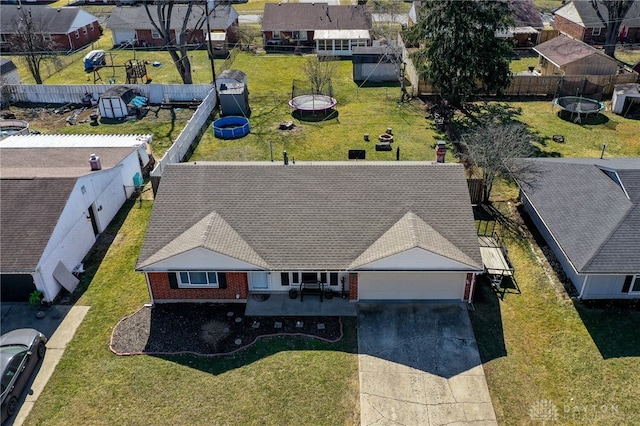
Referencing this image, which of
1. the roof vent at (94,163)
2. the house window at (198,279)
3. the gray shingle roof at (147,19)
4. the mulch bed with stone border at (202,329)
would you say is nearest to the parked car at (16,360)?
the mulch bed with stone border at (202,329)

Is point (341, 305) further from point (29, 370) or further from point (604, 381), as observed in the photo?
point (29, 370)

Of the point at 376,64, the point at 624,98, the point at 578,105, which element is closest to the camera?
the point at 624,98

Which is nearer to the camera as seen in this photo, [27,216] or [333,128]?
[27,216]

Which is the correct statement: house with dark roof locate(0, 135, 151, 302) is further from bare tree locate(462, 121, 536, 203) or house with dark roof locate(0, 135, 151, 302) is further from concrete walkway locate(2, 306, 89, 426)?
bare tree locate(462, 121, 536, 203)

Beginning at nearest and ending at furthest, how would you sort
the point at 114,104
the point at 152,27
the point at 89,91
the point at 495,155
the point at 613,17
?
the point at 495,155 → the point at 114,104 → the point at 89,91 → the point at 613,17 → the point at 152,27

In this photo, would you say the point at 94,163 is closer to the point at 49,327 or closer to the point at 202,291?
the point at 49,327

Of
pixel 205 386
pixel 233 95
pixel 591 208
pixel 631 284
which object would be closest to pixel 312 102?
pixel 233 95

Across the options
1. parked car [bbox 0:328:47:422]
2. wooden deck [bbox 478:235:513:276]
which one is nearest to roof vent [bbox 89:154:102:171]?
parked car [bbox 0:328:47:422]

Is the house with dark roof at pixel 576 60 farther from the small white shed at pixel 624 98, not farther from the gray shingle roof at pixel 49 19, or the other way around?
the gray shingle roof at pixel 49 19
